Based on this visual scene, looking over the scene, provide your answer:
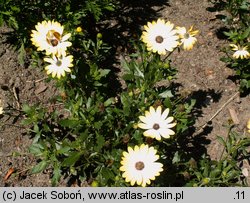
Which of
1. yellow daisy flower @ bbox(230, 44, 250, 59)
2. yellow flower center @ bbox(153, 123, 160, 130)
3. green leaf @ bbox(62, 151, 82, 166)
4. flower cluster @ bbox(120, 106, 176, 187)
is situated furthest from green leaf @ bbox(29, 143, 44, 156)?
yellow daisy flower @ bbox(230, 44, 250, 59)

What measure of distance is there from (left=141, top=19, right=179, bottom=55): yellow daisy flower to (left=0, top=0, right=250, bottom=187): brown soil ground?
1020 mm

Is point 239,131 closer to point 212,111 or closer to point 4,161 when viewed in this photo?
point 212,111

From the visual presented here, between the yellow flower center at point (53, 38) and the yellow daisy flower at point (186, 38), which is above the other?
the yellow daisy flower at point (186, 38)

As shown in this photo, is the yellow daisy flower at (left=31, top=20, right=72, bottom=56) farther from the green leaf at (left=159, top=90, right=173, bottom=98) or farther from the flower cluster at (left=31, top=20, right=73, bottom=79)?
the green leaf at (left=159, top=90, right=173, bottom=98)

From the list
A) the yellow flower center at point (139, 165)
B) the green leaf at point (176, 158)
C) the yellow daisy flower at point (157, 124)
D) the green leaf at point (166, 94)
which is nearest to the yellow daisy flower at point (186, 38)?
the green leaf at point (166, 94)

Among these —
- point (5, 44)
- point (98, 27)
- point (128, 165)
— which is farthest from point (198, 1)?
point (128, 165)

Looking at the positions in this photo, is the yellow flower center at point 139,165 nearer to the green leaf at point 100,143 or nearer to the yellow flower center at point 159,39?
the green leaf at point 100,143

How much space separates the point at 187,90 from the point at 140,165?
1.47 m

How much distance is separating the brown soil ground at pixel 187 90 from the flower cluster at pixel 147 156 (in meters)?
1.03

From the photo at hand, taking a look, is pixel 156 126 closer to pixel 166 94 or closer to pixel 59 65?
pixel 166 94

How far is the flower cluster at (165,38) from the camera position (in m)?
3.38

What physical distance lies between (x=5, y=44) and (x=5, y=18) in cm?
71

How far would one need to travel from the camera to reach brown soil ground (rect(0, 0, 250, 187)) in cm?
397

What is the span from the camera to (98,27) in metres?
Answer: 4.81
